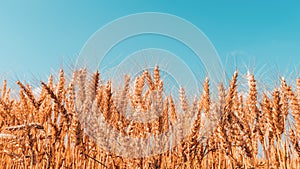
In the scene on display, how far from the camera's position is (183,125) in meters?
2.16

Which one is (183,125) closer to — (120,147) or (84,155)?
(120,147)

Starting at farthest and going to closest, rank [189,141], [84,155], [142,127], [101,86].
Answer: [101,86] < [142,127] < [84,155] < [189,141]

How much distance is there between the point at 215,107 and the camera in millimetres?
2125

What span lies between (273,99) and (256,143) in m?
0.35

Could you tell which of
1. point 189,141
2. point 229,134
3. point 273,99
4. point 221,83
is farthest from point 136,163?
point 273,99

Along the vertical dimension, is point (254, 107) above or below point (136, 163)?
above

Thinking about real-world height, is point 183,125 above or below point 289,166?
above

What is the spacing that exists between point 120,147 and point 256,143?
0.93 m

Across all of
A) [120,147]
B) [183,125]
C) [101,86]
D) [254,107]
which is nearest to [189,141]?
[183,125]

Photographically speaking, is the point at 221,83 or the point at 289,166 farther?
the point at 221,83

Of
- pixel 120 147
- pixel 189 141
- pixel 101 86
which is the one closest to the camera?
pixel 189 141

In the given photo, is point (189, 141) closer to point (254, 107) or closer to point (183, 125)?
point (183, 125)

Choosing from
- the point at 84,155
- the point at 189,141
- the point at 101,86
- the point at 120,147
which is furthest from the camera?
the point at 101,86

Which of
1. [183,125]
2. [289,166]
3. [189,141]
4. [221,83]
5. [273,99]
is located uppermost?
[221,83]
